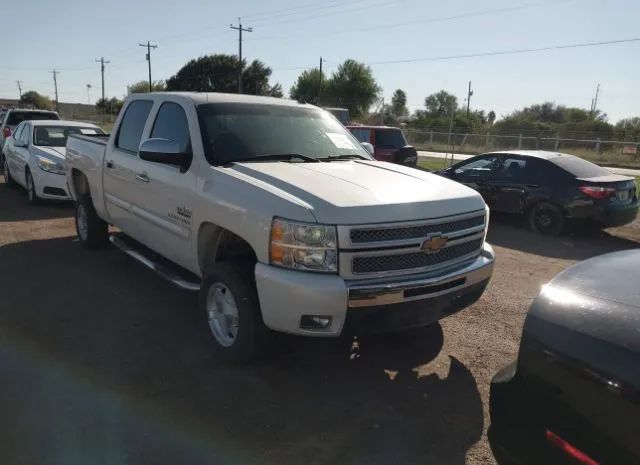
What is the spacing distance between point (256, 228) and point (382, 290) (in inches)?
35.9

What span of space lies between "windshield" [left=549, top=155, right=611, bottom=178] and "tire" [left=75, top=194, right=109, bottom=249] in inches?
288

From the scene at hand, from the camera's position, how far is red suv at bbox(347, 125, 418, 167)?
51.8 ft

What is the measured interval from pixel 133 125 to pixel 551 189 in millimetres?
6821

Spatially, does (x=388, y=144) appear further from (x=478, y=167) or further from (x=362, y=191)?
(x=362, y=191)

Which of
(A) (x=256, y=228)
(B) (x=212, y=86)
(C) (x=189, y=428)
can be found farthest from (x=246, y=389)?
(B) (x=212, y=86)

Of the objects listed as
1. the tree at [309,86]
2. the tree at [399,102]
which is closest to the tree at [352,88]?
the tree at [309,86]

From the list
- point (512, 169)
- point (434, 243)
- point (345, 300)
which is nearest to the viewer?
point (345, 300)

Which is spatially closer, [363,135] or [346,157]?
[346,157]

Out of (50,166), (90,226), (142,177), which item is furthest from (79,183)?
(50,166)

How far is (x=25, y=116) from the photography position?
1686 centimetres

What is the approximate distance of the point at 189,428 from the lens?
3203 mm

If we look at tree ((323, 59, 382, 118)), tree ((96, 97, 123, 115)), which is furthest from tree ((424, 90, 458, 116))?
tree ((96, 97, 123, 115))

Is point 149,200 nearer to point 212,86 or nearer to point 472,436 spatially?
point 472,436

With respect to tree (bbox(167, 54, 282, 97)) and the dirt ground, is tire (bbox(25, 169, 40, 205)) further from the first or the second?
tree (bbox(167, 54, 282, 97))
